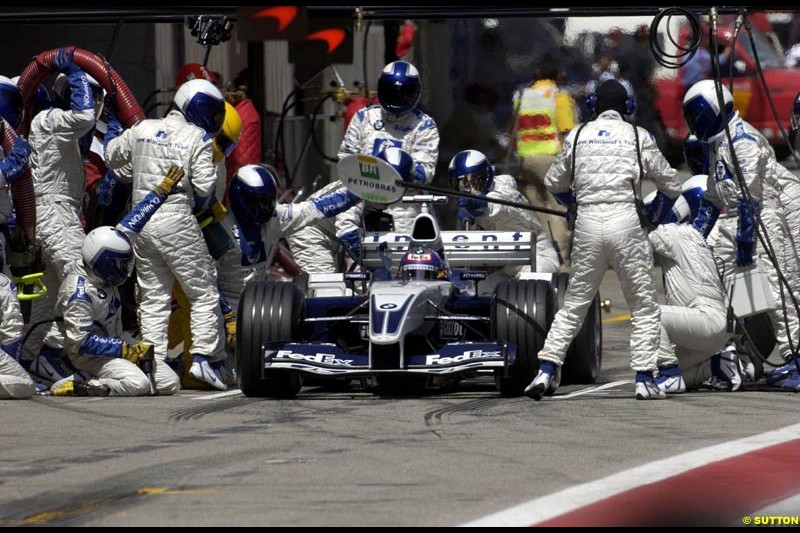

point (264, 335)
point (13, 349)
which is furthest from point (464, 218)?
point (13, 349)

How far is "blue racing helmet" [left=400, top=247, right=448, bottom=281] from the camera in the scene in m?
11.2

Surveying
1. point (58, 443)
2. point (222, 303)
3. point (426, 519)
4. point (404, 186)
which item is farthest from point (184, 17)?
point (426, 519)

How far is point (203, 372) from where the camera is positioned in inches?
464

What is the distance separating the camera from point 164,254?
11742 mm

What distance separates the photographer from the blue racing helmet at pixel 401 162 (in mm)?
12133

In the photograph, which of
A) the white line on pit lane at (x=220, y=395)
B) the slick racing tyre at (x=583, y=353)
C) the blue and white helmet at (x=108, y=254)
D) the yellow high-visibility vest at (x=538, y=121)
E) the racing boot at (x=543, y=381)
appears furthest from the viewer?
the yellow high-visibility vest at (x=538, y=121)

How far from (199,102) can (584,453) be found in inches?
195

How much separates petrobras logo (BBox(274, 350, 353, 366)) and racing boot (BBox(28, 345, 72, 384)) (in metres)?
2.06

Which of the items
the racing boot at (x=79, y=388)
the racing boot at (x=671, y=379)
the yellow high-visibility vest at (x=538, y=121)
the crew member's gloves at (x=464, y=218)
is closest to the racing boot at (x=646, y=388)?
the racing boot at (x=671, y=379)

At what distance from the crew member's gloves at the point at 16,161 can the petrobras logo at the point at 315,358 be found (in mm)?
2346

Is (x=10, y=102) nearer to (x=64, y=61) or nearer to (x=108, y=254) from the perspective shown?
(x=64, y=61)

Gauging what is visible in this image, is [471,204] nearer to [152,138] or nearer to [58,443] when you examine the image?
[152,138]

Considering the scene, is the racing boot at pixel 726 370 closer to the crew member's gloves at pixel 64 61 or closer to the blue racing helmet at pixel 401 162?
the blue racing helmet at pixel 401 162

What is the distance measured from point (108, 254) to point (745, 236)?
14.1 ft
